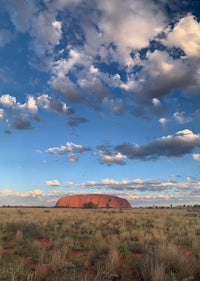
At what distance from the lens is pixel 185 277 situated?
9.12m

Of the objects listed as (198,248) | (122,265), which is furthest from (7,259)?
(198,248)

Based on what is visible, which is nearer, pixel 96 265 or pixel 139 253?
pixel 96 265

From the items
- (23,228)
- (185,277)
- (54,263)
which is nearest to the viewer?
(185,277)

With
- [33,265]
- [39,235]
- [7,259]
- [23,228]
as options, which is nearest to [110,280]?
[33,265]

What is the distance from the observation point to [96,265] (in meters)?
10.4

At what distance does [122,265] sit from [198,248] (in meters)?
4.52

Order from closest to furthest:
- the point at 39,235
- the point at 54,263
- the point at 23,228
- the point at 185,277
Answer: the point at 185,277, the point at 54,263, the point at 39,235, the point at 23,228

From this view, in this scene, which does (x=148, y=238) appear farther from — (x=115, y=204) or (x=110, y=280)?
(x=115, y=204)

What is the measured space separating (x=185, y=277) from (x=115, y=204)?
630 feet

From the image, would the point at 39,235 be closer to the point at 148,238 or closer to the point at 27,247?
the point at 27,247

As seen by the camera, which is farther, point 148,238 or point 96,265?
point 148,238

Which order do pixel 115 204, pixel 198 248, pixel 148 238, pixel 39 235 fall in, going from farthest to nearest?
pixel 115 204
pixel 39 235
pixel 148 238
pixel 198 248

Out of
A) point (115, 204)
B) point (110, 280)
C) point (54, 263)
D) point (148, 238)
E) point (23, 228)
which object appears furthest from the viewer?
point (115, 204)

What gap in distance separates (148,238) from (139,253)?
145 inches
